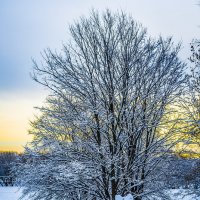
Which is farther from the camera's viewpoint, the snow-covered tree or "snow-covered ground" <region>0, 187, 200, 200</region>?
"snow-covered ground" <region>0, 187, 200, 200</region>

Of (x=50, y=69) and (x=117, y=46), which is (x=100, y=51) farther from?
(x=50, y=69)

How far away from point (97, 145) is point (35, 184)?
9.46ft

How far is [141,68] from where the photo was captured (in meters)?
11.1

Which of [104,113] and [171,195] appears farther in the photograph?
[171,195]

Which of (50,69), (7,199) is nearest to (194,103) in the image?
(50,69)

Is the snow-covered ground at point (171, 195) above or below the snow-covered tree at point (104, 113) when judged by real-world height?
below

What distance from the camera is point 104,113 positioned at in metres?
10.2

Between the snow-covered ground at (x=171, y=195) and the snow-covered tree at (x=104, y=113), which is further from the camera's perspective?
the snow-covered ground at (x=171, y=195)

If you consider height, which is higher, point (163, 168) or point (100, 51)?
point (100, 51)

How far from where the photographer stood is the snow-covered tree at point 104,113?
1015cm

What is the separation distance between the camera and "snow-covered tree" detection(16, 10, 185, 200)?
1015 cm

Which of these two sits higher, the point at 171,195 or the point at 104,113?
the point at 104,113

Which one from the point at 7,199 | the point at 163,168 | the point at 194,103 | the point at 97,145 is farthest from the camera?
the point at 7,199

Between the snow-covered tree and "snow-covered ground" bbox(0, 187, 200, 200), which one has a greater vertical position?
the snow-covered tree
